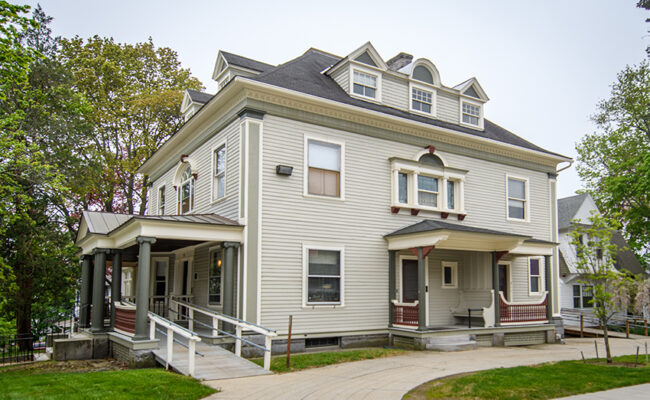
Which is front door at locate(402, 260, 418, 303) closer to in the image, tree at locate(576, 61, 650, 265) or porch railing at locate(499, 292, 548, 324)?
porch railing at locate(499, 292, 548, 324)

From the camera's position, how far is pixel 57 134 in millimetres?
21906

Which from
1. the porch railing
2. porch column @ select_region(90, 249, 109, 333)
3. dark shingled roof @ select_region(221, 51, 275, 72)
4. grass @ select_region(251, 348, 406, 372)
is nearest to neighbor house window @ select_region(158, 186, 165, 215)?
porch column @ select_region(90, 249, 109, 333)

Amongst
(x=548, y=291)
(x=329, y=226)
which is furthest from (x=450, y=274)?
(x=329, y=226)

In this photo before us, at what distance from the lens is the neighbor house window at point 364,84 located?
16.4 metres

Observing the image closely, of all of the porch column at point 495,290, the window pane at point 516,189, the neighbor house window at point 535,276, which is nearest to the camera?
the porch column at point 495,290

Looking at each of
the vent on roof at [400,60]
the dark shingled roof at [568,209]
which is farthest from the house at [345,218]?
the dark shingled roof at [568,209]

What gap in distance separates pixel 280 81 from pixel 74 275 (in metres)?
14.6

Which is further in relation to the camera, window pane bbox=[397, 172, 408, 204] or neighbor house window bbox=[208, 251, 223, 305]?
window pane bbox=[397, 172, 408, 204]

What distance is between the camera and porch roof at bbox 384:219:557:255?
14219mm

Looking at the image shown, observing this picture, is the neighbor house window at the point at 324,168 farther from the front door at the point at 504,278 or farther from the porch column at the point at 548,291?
the porch column at the point at 548,291

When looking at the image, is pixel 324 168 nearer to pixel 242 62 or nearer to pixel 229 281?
pixel 229 281

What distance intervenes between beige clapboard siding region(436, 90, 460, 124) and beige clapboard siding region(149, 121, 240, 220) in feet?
25.2

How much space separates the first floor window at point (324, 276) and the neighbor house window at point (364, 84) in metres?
5.30

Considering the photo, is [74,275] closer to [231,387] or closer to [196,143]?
[196,143]
